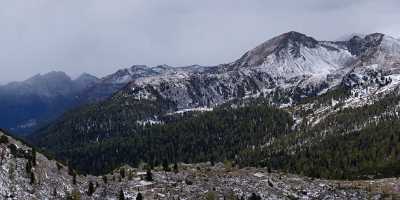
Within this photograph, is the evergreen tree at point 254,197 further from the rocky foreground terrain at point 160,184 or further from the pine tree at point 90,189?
the pine tree at point 90,189

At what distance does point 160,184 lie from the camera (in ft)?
474

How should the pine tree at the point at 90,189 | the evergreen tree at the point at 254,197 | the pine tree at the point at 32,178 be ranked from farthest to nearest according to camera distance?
the evergreen tree at the point at 254,197
the pine tree at the point at 90,189
the pine tree at the point at 32,178

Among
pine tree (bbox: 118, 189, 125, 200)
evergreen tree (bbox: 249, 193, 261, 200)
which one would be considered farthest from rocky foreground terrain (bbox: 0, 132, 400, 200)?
evergreen tree (bbox: 249, 193, 261, 200)

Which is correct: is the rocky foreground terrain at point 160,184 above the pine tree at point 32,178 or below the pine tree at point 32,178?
below

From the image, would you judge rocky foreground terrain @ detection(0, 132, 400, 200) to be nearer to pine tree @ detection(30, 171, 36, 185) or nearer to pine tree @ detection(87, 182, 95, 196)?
pine tree @ detection(30, 171, 36, 185)

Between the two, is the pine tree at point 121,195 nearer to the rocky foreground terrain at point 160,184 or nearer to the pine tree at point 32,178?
the rocky foreground terrain at point 160,184

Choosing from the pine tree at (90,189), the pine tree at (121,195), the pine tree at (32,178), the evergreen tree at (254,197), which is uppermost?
the pine tree at (32,178)

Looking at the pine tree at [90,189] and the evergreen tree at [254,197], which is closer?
the pine tree at [90,189]

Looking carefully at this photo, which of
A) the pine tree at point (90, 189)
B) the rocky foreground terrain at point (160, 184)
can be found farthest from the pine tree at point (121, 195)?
the pine tree at point (90, 189)

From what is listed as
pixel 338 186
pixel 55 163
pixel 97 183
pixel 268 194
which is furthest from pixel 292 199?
pixel 55 163

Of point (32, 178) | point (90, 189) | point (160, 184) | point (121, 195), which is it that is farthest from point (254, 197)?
point (32, 178)

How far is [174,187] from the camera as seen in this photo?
14400 centimetres

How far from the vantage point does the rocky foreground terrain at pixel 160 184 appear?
389ft

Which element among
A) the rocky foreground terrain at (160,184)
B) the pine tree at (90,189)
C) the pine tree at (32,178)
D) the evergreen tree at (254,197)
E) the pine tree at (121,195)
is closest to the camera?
the pine tree at (32,178)
